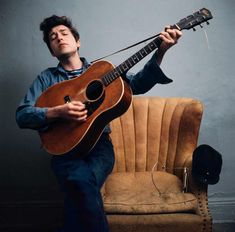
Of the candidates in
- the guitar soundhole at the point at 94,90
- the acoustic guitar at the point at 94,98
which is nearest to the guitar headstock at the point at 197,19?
the acoustic guitar at the point at 94,98

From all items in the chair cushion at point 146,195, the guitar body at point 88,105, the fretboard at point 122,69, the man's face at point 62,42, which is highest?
the man's face at point 62,42

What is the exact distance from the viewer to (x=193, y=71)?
2846mm

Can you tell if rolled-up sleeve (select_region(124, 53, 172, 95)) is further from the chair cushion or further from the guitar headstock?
the chair cushion

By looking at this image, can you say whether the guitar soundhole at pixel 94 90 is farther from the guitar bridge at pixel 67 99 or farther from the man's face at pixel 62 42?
the man's face at pixel 62 42

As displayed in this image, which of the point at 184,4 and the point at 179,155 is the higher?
the point at 184,4

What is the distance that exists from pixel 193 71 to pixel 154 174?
1078 mm

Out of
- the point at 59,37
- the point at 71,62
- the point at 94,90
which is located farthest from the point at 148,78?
the point at 59,37

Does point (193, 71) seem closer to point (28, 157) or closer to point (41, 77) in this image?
point (41, 77)

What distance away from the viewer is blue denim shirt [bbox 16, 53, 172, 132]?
1.99 metres

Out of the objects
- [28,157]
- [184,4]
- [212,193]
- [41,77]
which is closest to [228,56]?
[184,4]

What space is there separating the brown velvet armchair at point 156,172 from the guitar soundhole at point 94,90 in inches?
22.4

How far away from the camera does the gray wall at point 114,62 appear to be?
2.83m

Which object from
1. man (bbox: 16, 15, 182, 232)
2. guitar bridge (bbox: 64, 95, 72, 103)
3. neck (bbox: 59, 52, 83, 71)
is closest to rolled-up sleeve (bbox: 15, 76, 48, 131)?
man (bbox: 16, 15, 182, 232)

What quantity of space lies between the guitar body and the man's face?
0.27 meters
